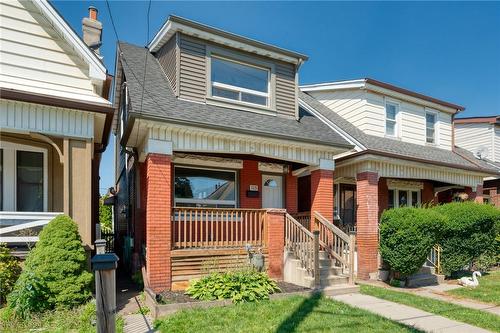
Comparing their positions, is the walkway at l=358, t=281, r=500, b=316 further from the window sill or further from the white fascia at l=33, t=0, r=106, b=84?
the white fascia at l=33, t=0, r=106, b=84

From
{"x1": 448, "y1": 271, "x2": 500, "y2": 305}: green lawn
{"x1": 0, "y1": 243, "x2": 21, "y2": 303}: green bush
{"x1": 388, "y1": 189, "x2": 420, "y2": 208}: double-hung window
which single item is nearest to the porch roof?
{"x1": 0, "y1": 243, "x2": 21, "y2": 303}: green bush

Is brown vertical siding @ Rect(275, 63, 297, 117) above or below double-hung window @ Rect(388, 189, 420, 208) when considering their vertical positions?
above

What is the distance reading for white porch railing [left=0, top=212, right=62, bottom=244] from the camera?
24.2 feet

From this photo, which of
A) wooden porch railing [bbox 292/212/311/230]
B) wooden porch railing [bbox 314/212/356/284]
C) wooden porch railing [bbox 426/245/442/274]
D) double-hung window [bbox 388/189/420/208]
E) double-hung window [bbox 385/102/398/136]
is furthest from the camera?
double-hung window [bbox 388/189/420/208]

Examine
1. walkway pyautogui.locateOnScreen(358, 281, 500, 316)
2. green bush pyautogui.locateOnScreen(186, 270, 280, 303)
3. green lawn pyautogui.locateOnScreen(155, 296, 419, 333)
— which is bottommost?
walkway pyautogui.locateOnScreen(358, 281, 500, 316)

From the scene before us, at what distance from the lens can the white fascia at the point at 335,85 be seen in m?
13.3

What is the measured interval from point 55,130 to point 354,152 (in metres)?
8.57

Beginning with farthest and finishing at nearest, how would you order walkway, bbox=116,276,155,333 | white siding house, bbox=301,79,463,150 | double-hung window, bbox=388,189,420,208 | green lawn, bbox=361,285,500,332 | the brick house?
double-hung window, bbox=388,189,420,208, white siding house, bbox=301,79,463,150, the brick house, green lawn, bbox=361,285,500,332, walkway, bbox=116,276,155,333

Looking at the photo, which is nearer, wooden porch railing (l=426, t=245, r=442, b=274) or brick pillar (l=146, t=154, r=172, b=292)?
brick pillar (l=146, t=154, r=172, b=292)

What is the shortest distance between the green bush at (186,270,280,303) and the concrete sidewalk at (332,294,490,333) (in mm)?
1808

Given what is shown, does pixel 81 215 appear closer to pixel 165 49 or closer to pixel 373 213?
pixel 165 49

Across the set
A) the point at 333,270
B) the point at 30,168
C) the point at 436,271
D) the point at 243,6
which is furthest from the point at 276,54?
the point at 436,271

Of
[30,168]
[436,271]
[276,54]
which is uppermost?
[276,54]

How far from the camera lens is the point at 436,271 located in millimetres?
11414
